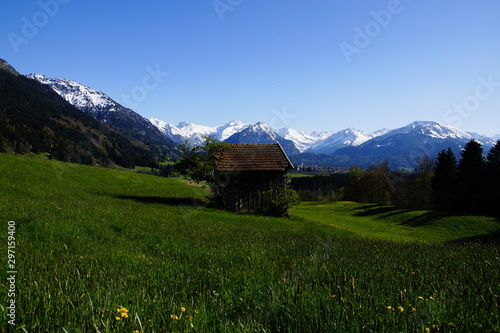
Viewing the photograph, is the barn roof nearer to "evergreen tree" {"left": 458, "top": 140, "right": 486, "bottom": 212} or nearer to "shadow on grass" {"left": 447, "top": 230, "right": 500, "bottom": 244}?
"shadow on grass" {"left": 447, "top": 230, "right": 500, "bottom": 244}

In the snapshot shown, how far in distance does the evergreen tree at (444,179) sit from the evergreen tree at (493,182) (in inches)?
463

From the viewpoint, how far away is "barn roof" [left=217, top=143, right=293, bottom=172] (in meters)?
32.6

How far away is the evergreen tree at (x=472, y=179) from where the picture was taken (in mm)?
56312

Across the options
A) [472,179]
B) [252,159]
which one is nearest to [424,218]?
[472,179]

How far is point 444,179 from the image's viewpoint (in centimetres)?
7050

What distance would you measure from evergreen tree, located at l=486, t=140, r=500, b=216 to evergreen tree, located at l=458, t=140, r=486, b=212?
1305 mm

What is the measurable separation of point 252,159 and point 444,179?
59.2 metres

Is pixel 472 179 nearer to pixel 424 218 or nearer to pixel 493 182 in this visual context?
pixel 493 182

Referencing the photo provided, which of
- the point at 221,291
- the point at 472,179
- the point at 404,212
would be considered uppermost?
the point at 472,179

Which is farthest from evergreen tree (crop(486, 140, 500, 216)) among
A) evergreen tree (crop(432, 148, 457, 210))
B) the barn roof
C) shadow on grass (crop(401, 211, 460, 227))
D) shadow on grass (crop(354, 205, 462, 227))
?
the barn roof

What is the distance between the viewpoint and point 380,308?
3115 mm

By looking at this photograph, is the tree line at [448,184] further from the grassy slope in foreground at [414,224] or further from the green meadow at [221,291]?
the green meadow at [221,291]

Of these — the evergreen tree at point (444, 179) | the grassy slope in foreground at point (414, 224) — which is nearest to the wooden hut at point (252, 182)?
the grassy slope in foreground at point (414, 224)

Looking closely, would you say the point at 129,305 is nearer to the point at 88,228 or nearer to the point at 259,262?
the point at 259,262
